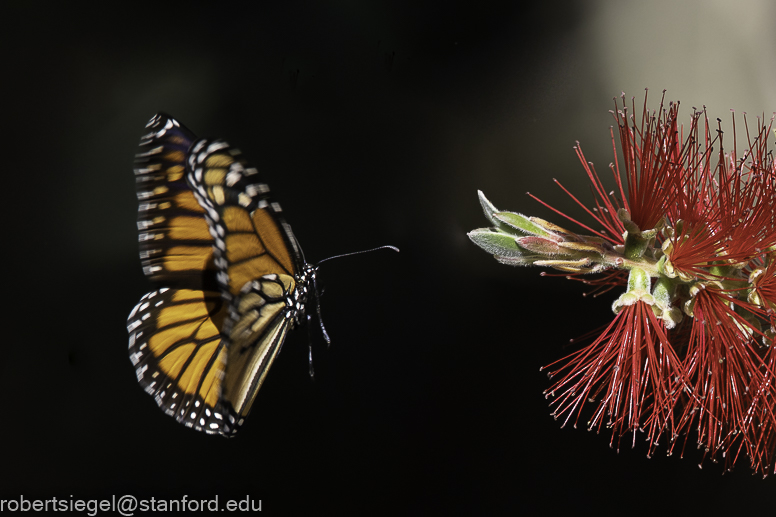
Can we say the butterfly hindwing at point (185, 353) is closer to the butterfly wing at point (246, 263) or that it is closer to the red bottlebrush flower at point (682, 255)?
the butterfly wing at point (246, 263)

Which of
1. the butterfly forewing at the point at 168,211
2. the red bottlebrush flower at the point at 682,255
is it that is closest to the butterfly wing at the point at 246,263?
the butterfly forewing at the point at 168,211

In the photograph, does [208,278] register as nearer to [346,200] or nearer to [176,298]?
[176,298]

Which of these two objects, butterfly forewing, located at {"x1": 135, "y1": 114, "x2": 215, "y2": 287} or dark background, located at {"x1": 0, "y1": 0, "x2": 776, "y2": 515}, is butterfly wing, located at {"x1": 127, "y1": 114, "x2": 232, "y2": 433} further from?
dark background, located at {"x1": 0, "y1": 0, "x2": 776, "y2": 515}

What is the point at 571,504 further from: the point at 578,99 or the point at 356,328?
the point at 578,99

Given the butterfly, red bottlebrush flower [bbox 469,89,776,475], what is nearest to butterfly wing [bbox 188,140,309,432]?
the butterfly

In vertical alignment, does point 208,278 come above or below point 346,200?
below

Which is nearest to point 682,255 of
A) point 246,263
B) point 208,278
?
point 246,263
